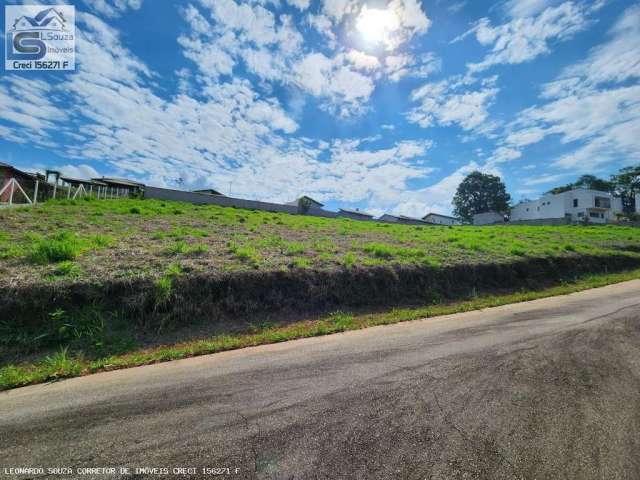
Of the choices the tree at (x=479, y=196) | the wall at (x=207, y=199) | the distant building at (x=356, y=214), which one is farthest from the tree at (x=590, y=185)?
the wall at (x=207, y=199)

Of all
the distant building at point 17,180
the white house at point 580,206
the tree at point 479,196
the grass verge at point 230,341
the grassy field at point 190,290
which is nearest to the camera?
the grass verge at point 230,341

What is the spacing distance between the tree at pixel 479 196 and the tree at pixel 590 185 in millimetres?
16307

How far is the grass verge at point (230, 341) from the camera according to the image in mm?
3832

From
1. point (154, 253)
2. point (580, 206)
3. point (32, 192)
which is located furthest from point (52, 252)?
point (580, 206)

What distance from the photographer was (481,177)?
215 ft

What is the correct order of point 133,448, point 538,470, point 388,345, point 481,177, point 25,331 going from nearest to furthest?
point 538,470, point 133,448, point 25,331, point 388,345, point 481,177

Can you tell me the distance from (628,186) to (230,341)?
3848 inches

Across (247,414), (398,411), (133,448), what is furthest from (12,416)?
(398,411)

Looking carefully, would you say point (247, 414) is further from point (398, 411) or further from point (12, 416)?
point (12, 416)

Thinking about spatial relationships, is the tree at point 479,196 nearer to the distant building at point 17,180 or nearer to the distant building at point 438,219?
the distant building at point 438,219

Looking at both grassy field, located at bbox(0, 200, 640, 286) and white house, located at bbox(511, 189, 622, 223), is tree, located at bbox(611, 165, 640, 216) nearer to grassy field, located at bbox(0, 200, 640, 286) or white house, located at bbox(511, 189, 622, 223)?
white house, located at bbox(511, 189, 622, 223)

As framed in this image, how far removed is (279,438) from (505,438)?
7.67ft

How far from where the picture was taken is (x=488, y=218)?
58.9m

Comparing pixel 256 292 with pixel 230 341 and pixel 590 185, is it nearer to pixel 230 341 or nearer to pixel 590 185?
pixel 230 341
